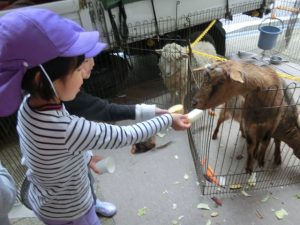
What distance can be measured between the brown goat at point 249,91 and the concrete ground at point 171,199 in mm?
553

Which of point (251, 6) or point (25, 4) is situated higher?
point (25, 4)

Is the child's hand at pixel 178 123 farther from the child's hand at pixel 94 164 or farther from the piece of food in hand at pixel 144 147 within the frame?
the piece of food in hand at pixel 144 147

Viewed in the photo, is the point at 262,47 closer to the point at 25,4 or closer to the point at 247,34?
the point at 247,34

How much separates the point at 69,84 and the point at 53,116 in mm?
131

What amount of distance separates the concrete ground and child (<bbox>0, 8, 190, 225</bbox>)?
2.82 feet

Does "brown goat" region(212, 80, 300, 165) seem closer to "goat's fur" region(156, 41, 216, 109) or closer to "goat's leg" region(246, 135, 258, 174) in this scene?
"goat's leg" region(246, 135, 258, 174)

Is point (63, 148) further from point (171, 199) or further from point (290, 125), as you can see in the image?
point (290, 125)

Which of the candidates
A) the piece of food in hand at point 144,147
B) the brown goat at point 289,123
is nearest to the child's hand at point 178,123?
the brown goat at point 289,123

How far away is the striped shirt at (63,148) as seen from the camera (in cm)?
109

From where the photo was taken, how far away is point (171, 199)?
232 cm

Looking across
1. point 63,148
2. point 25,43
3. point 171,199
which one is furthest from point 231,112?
point 25,43

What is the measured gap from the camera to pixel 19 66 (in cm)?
90

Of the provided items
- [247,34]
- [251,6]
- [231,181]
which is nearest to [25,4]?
[231,181]

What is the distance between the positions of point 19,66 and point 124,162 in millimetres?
1912
